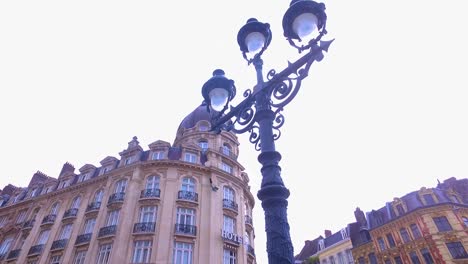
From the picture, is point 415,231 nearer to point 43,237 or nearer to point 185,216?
point 185,216

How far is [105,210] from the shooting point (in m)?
24.7

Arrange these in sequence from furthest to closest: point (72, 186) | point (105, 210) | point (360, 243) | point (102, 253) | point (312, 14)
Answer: point (360, 243)
point (72, 186)
point (105, 210)
point (102, 253)
point (312, 14)

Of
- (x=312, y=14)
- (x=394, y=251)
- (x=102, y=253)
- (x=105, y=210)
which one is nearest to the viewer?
(x=312, y=14)

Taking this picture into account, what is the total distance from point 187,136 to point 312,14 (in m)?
27.3

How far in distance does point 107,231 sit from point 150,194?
4.23 metres

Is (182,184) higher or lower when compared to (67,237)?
higher

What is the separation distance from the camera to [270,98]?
16.1ft

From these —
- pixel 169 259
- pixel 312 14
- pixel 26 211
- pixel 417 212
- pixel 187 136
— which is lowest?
pixel 312 14

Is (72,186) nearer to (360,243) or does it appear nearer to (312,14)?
(312,14)

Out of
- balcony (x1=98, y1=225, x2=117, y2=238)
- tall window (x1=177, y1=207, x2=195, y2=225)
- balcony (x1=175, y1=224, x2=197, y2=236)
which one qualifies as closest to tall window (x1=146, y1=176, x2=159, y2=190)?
tall window (x1=177, y1=207, x2=195, y2=225)

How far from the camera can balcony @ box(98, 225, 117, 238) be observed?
22.4m

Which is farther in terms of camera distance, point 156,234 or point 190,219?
point 190,219

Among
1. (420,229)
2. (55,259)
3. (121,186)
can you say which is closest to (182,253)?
(121,186)

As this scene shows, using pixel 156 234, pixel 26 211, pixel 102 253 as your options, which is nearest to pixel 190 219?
pixel 156 234
